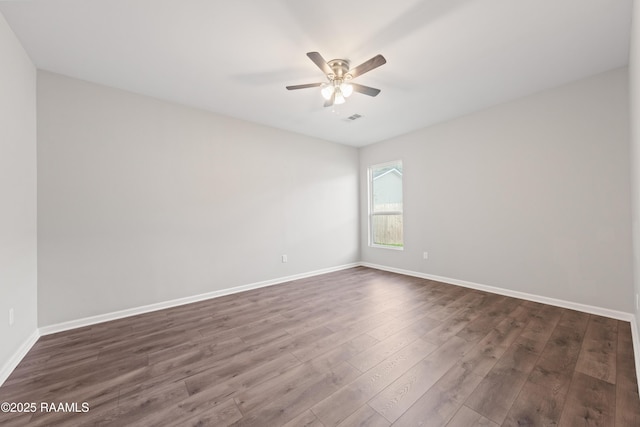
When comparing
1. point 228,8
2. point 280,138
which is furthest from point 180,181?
point 228,8

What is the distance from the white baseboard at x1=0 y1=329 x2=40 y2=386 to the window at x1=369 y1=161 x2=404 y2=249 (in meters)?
4.93

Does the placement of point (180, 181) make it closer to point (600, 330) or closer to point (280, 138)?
point (280, 138)

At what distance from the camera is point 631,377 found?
165cm

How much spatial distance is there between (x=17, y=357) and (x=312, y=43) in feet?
11.9

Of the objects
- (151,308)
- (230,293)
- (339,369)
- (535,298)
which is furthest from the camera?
(230,293)

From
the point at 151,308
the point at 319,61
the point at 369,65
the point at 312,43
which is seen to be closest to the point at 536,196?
the point at 369,65

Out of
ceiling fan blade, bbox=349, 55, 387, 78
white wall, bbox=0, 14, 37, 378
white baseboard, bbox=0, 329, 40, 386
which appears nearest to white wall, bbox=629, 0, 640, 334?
ceiling fan blade, bbox=349, 55, 387, 78

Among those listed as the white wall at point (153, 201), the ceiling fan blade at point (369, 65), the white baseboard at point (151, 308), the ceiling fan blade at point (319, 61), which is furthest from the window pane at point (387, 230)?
the ceiling fan blade at point (319, 61)

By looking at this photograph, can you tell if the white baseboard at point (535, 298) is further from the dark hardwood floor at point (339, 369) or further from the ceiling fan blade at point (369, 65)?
the ceiling fan blade at point (369, 65)

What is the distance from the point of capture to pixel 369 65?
2.10 meters

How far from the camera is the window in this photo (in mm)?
4855

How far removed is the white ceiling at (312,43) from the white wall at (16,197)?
1.00ft

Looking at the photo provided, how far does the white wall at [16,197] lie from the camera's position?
5.99ft

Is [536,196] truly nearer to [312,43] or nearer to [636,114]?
[636,114]
